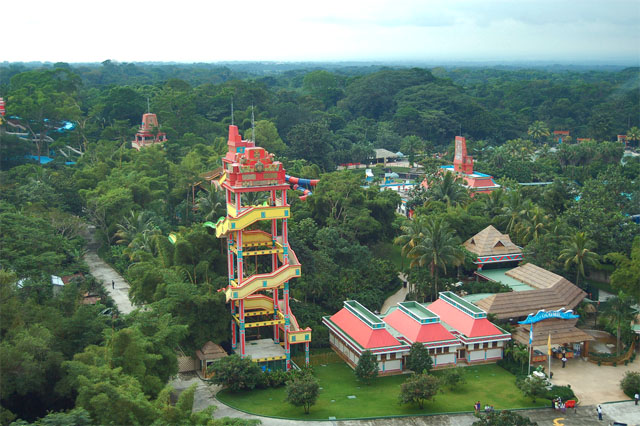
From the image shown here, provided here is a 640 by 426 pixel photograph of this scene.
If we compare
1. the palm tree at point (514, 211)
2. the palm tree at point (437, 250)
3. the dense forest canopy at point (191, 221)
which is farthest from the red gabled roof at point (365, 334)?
the palm tree at point (514, 211)

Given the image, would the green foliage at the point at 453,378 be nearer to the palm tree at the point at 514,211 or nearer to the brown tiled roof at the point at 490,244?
the brown tiled roof at the point at 490,244

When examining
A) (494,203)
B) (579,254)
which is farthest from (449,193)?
(579,254)

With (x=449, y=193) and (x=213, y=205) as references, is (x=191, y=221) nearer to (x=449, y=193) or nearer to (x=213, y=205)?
(x=213, y=205)

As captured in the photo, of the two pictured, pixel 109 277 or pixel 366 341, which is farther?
pixel 109 277

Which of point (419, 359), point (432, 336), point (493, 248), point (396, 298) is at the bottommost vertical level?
point (396, 298)

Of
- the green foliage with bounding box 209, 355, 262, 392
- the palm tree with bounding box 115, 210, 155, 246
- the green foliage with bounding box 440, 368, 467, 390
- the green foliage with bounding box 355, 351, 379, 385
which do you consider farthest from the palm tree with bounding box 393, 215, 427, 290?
the palm tree with bounding box 115, 210, 155, 246
